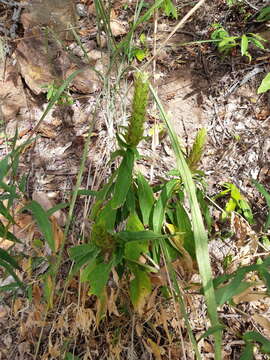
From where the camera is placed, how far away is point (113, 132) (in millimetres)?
1480

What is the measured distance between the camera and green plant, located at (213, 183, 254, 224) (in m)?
1.52

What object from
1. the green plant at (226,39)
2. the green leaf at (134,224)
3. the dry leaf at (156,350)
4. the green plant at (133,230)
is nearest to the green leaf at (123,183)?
the green plant at (133,230)

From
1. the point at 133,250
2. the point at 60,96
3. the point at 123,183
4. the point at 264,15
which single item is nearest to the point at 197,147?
the point at 123,183

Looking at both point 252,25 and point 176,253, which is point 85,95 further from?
point 176,253

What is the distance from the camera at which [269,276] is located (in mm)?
834

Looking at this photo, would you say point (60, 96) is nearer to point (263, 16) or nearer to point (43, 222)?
point (43, 222)

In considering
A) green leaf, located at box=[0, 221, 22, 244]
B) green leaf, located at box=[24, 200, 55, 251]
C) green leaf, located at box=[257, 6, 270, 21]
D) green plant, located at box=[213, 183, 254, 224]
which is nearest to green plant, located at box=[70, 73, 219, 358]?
green leaf, located at box=[24, 200, 55, 251]

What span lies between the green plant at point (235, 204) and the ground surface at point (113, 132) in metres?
0.07

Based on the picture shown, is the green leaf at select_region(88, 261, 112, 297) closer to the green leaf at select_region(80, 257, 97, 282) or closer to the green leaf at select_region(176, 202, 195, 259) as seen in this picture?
the green leaf at select_region(80, 257, 97, 282)

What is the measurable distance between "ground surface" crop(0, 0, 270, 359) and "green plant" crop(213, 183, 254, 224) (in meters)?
0.07

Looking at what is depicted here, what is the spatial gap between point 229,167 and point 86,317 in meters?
1.02

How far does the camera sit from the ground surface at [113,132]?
1236 mm

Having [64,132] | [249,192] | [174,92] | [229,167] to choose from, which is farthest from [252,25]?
[64,132]

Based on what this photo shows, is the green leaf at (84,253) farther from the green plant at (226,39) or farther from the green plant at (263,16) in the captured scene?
the green plant at (263,16)
